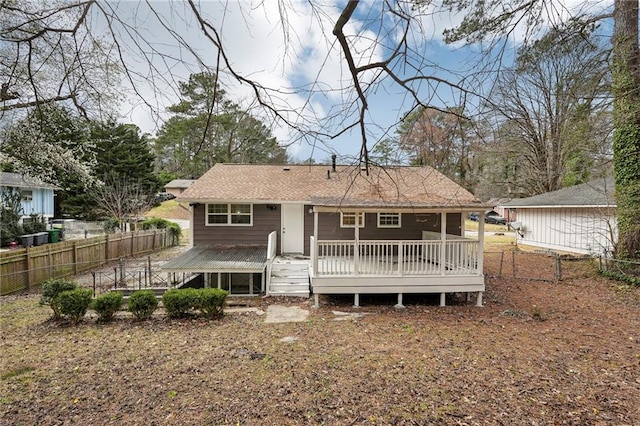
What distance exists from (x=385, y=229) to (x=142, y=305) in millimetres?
7617

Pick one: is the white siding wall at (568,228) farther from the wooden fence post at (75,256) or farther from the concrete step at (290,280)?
the wooden fence post at (75,256)

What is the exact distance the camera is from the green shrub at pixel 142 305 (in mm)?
6480

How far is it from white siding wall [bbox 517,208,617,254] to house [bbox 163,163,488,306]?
19.7ft

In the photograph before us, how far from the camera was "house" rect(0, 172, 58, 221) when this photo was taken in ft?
55.7

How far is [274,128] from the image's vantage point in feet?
10.1

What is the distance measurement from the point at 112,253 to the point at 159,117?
13.2m

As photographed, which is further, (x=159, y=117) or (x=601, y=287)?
(x=601, y=287)

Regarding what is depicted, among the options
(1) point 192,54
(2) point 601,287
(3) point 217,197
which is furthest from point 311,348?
(2) point 601,287

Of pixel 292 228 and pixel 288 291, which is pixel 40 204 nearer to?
pixel 292 228

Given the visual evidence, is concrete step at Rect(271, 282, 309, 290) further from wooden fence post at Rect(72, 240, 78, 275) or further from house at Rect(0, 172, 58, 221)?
house at Rect(0, 172, 58, 221)

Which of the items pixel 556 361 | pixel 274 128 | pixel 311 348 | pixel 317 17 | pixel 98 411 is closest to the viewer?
pixel 317 17

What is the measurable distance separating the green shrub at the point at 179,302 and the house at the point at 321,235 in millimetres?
Result: 1486

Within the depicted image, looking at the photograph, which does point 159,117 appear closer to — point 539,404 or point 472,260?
point 539,404

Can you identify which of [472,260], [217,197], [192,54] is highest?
[192,54]
